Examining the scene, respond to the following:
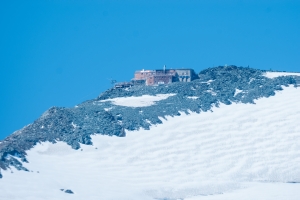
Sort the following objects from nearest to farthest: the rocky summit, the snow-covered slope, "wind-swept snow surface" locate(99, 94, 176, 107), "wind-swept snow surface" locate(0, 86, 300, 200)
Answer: "wind-swept snow surface" locate(0, 86, 300, 200)
the rocky summit
"wind-swept snow surface" locate(99, 94, 176, 107)
the snow-covered slope

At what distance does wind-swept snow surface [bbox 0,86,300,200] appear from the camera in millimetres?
58812

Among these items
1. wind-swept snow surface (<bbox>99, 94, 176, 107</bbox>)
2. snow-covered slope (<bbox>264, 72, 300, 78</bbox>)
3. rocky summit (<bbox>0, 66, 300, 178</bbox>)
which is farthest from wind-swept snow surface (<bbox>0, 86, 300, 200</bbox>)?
snow-covered slope (<bbox>264, 72, 300, 78</bbox>)

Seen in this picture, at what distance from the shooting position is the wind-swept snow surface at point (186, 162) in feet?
193

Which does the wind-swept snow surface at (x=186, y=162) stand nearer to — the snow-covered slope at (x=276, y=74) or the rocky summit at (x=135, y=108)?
the rocky summit at (x=135, y=108)

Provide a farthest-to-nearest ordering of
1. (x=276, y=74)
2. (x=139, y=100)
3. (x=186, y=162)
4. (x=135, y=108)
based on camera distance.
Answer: (x=276, y=74), (x=139, y=100), (x=135, y=108), (x=186, y=162)

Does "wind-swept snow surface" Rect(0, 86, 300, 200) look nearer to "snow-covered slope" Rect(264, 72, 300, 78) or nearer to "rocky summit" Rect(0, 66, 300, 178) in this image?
"rocky summit" Rect(0, 66, 300, 178)

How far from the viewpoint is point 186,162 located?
221 ft

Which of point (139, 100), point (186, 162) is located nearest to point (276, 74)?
point (139, 100)

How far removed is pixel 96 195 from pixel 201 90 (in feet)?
91.4

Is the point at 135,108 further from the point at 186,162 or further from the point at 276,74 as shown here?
the point at 276,74

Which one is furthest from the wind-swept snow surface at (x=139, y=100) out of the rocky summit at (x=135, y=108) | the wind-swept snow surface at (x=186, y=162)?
the wind-swept snow surface at (x=186, y=162)

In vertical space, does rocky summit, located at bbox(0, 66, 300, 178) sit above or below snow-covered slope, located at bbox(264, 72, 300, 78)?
below

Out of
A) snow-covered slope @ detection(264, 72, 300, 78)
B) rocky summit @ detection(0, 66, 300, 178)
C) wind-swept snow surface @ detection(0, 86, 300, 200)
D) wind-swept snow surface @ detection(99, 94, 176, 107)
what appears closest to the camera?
wind-swept snow surface @ detection(0, 86, 300, 200)

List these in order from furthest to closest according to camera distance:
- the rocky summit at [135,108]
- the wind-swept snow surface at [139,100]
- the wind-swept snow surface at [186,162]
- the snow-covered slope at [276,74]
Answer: the snow-covered slope at [276,74]
the wind-swept snow surface at [139,100]
the rocky summit at [135,108]
the wind-swept snow surface at [186,162]
